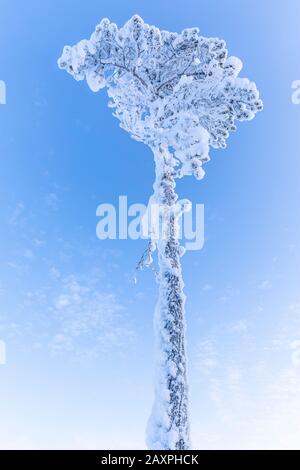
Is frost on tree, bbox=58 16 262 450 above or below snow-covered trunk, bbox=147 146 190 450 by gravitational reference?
above

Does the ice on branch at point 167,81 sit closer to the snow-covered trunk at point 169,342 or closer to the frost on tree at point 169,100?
the frost on tree at point 169,100

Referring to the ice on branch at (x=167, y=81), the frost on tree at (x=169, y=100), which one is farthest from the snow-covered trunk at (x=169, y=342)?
the ice on branch at (x=167, y=81)

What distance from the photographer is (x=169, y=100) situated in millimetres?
11125

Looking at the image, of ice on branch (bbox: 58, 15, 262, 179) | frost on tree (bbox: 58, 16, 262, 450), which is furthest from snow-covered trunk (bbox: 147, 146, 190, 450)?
ice on branch (bbox: 58, 15, 262, 179)

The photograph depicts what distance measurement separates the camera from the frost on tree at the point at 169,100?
9.42 meters

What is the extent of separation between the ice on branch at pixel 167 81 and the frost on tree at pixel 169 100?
3 centimetres

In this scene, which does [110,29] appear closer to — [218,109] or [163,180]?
[218,109]

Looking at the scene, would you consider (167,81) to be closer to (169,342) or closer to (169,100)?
(169,100)

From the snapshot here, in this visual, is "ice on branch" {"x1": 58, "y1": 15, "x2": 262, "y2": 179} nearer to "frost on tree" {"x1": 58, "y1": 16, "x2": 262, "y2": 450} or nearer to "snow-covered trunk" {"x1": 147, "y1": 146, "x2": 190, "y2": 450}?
"frost on tree" {"x1": 58, "y1": 16, "x2": 262, "y2": 450}

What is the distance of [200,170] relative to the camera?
10.3 meters

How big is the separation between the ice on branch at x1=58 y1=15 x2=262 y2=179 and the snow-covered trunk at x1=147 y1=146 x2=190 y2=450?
1470mm

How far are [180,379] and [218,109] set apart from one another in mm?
7680

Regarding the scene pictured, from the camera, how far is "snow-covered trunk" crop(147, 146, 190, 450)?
7902mm

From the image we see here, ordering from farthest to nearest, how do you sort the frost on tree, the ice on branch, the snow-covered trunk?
the ice on branch → the frost on tree → the snow-covered trunk
